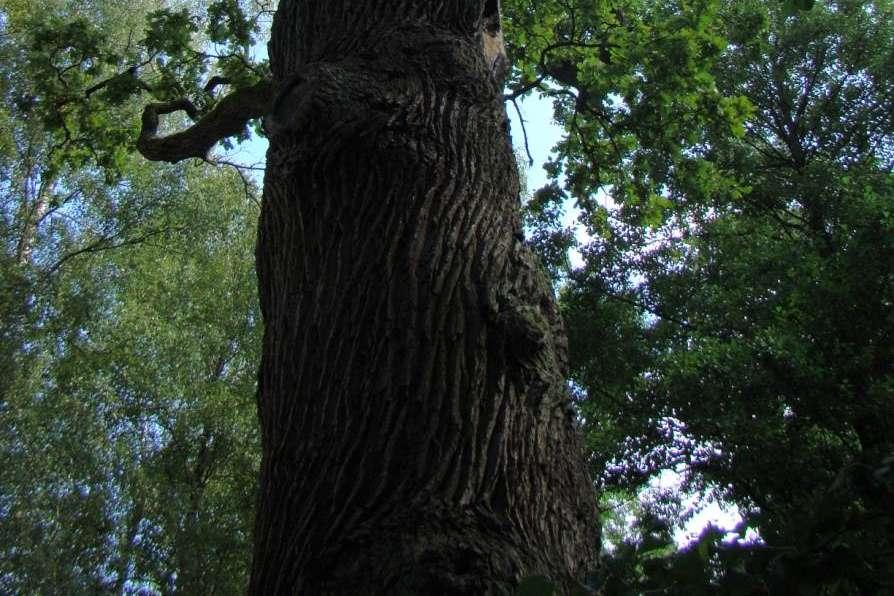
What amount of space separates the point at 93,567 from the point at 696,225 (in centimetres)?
1016

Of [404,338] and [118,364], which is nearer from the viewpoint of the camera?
[404,338]

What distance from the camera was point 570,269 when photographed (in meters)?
10.9

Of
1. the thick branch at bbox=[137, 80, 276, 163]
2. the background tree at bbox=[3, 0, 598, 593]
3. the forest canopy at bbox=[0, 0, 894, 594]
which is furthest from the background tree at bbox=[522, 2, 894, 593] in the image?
the background tree at bbox=[3, 0, 598, 593]

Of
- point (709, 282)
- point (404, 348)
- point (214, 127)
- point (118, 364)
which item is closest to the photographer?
point (404, 348)

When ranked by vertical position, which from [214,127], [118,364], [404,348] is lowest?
[404,348]

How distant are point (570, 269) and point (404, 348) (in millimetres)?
8972

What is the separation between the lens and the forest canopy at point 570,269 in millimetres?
7906

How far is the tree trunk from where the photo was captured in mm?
1892

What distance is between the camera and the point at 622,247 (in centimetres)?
1098

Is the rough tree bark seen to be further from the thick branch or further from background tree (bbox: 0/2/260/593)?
background tree (bbox: 0/2/260/593)

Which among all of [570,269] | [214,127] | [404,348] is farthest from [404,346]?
[570,269]

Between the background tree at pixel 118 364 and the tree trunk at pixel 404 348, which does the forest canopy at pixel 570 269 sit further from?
the tree trunk at pixel 404 348

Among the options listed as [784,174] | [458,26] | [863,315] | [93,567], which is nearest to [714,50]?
[863,315]

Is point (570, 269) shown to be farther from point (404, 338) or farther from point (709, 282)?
point (404, 338)
